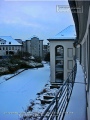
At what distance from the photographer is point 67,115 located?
1.82 metres

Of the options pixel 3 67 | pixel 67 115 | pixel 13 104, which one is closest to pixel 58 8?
pixel 67 115

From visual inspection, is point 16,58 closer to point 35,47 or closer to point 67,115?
point 35,47

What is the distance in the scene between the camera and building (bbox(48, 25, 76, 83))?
475 inches

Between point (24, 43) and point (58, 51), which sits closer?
point (58, 51)

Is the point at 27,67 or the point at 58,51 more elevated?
the point at 58,51

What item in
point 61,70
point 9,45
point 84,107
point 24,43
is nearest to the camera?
point 84,107

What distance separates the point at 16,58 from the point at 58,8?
18976 mm

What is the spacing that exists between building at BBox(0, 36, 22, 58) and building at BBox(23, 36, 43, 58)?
1242 mm

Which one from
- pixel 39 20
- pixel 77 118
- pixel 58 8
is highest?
pixel 39 20

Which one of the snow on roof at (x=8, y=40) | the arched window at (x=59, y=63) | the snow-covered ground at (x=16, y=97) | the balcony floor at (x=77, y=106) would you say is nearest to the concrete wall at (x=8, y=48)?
the snow on roof at (x=8, y=40)

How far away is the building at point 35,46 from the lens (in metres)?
24.4

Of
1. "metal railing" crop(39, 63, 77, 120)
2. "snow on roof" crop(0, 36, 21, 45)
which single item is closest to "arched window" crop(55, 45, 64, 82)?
"metal railing" crop(39, 63, 77, 120)

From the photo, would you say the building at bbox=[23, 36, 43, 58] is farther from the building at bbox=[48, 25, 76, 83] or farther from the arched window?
the building at bbox=[48, 25, 76, 83]

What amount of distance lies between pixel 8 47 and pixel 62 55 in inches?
502
